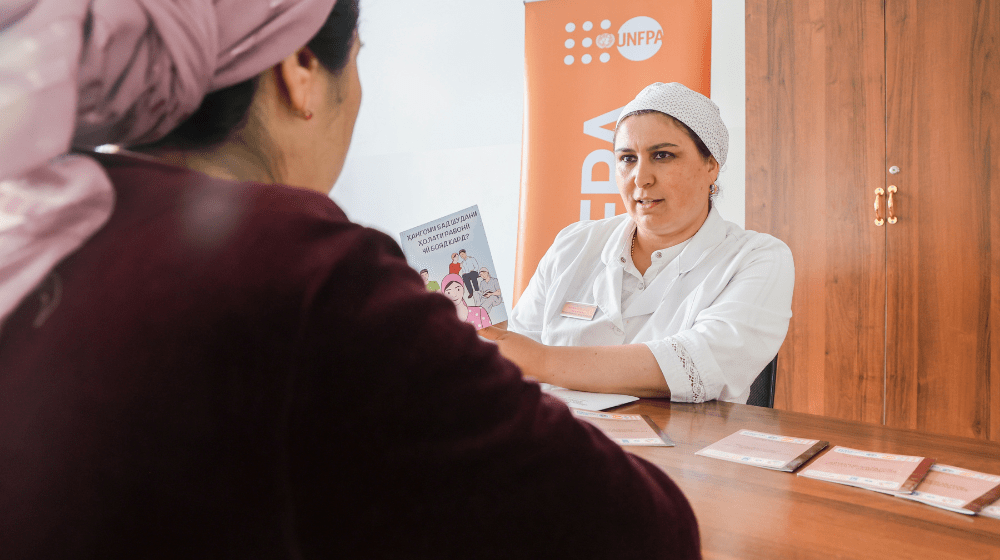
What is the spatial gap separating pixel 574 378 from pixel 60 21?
123 cm

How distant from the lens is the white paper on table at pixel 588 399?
1285mm

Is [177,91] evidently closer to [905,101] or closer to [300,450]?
[300,450]

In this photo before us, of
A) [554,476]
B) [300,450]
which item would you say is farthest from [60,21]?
[554,476]

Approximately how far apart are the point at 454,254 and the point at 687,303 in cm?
84

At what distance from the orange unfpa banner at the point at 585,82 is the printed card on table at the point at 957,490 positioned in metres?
2.37

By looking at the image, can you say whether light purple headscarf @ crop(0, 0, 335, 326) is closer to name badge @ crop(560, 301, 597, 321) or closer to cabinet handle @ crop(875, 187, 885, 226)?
name badge @ crop(560, 301, 597, 321)

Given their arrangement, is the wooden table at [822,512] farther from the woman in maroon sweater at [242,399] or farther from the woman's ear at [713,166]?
the woman's ear at [713,166]

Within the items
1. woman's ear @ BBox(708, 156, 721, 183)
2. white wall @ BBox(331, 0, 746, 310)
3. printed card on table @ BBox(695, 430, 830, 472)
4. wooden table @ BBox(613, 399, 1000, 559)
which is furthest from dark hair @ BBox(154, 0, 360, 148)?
white wall @ BBox(331, 0, 746, 310)

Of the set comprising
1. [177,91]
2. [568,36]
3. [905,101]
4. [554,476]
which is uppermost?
[568,36]

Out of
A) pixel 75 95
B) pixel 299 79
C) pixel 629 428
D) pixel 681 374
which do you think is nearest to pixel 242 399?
pixel 75 95

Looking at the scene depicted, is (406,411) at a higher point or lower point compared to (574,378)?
higher

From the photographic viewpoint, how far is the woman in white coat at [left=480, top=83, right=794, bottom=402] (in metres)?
1.43

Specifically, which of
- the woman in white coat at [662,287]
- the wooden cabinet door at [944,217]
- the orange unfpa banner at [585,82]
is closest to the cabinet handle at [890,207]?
the wooden cabinet door at [944,217]

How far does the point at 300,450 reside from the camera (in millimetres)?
351
